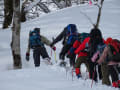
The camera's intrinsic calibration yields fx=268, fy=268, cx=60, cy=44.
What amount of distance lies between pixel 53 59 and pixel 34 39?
9.15 feet

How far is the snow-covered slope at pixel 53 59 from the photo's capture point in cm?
598

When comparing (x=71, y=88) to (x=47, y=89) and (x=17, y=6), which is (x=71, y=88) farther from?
(x=17, y=6)

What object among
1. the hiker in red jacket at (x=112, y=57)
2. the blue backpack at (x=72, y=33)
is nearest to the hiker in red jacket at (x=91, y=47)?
the hiker in red jacket at (x=112, y=57)

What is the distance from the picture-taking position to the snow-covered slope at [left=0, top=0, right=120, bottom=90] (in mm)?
5984

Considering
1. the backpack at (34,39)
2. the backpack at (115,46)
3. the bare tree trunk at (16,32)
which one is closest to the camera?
the backpack at (115,46)

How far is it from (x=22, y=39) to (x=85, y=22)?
4.19 metres

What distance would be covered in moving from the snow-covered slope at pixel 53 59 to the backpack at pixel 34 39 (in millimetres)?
815

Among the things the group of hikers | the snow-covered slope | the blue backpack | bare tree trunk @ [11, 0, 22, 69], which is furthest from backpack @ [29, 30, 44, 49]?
the blue backpack

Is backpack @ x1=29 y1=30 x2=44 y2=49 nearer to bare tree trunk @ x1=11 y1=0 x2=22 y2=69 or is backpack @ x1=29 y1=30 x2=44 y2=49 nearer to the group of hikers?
bare tree trunk @ x1=11 y1=0 x2=22 y2=69

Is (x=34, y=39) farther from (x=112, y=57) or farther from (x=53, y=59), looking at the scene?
(x=112, y=57)

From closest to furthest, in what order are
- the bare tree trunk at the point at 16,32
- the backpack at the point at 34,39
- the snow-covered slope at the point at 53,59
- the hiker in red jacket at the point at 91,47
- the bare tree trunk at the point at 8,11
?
the snow-covered slope at the point at 53,59 → the hiker in red jacket at the point at 91,47 → the backpack at the point at 34,39 → the bare tree trunk at the point at 16,32 → the bare tree trunk at the point at 8,11

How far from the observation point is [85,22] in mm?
16500

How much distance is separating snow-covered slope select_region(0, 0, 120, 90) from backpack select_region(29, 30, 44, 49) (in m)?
0.81

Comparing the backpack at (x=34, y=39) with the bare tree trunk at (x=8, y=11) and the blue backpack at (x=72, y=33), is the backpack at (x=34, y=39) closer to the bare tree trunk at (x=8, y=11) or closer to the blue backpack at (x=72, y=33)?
the blue backpack at (x=72, y=33)
